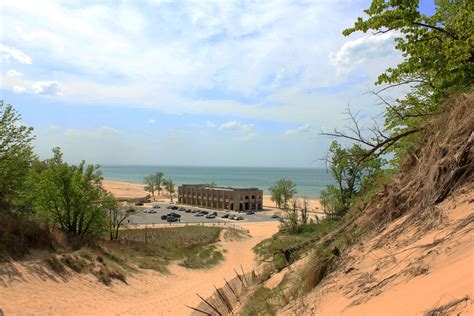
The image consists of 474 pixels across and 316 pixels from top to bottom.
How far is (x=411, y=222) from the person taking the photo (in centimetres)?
578

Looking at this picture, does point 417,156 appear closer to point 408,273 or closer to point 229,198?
point 408,273

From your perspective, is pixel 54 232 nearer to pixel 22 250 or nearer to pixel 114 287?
pixel 22 250

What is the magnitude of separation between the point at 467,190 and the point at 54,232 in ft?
79.4

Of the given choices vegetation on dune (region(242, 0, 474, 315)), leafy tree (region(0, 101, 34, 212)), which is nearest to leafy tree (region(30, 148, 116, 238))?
leafy tree (region(0, 101, 34, 212))

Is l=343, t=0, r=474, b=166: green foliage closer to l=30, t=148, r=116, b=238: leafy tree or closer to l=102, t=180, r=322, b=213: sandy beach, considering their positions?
l=30, t=148, r=116, b=238: leafy tree

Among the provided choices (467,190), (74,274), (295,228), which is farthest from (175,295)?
(467,190)

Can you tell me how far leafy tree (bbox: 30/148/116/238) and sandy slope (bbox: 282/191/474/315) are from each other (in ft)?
81.7

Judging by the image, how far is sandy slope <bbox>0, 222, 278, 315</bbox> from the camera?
16.1m

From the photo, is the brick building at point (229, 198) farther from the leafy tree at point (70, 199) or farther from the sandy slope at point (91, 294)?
the sandy slope at point (91, 294)

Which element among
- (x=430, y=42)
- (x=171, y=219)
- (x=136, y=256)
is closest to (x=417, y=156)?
(x=430, y=42)

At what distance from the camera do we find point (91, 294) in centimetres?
1928

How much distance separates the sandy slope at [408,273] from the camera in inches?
128

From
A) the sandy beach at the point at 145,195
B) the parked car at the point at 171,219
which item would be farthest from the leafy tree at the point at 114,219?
the sandy beach at the point at 145,195

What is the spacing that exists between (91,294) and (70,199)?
9.82 metres
